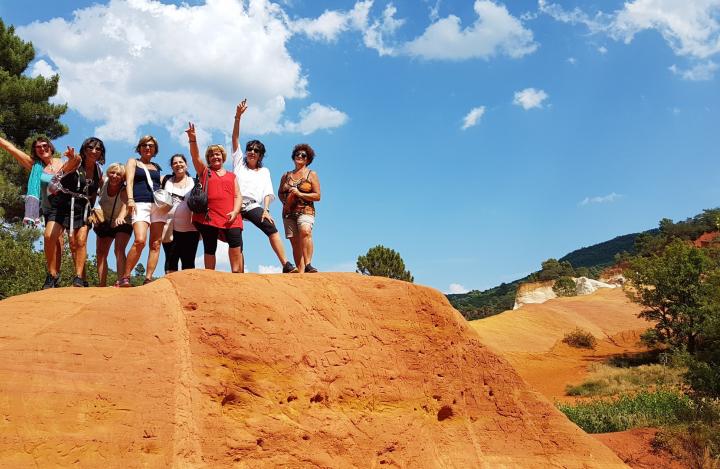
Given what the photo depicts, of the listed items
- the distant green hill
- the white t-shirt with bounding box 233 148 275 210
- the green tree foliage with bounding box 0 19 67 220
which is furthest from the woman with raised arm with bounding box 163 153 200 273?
the distant green hill

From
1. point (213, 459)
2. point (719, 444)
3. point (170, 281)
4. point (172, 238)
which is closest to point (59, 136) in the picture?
point (172, 238)

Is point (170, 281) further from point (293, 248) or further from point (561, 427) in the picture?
point (561, 427)

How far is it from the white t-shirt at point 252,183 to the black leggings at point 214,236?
49cm

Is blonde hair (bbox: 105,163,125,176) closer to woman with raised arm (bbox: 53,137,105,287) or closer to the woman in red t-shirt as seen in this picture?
woman with raised arm (bbox: 53,137,105,287)

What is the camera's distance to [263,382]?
4797mm

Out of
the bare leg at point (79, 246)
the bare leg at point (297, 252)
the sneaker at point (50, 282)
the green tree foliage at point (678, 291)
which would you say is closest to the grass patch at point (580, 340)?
the green tree foliage at point (678, 291)

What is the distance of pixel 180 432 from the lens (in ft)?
13.8

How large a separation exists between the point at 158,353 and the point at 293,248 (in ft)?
9.64

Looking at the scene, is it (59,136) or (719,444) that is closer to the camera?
(719,444)

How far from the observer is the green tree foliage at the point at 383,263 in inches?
1476

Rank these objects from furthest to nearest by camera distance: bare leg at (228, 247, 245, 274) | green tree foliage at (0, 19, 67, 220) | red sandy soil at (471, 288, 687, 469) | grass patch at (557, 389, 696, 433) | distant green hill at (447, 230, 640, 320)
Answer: distant green hill at (447, 230, 640, 320)
red sandy soil at (471, 288, 687, 469)
green tree foliage at (0, 19, 67, 220)
grass patch at (557, 389, 696, 433)
bare leg at (228, 247, 245, 274)

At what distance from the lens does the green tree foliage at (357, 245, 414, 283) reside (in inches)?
1476

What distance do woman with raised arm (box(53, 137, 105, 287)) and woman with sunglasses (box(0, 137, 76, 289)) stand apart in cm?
10

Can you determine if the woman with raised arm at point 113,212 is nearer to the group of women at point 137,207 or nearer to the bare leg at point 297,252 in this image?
the group of women at point 137,207
